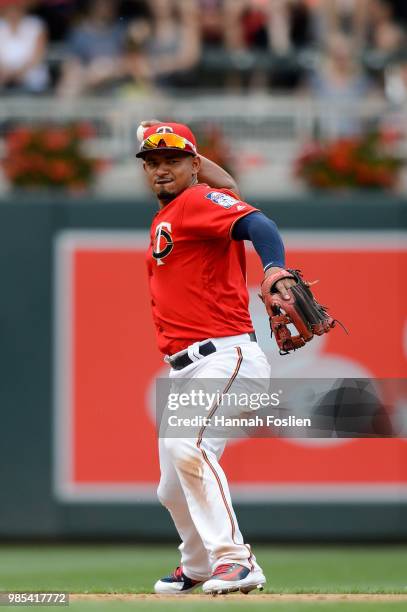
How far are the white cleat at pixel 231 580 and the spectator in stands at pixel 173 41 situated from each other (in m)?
6.73

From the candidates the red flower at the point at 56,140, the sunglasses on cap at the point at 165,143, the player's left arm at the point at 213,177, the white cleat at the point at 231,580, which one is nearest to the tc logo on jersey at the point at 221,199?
the sunglasses on cap at the point at 165,143

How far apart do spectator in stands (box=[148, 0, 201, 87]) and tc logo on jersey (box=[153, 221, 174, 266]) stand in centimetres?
592

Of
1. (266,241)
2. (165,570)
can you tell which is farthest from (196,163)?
(165,570)

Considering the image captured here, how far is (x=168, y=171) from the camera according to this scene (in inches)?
240

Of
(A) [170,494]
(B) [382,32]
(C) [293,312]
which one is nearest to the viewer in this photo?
(C) [293,312]

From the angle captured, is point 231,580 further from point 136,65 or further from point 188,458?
point 136,65

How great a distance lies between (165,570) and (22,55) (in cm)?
490

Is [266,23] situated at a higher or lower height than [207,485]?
higher

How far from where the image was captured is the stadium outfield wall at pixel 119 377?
34.7ft

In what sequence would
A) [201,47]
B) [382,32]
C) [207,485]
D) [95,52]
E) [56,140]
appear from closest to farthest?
[207,485] < [56,140] < [95,52] < [201,47] < [382,32]

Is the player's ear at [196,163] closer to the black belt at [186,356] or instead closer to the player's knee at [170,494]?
the black belt at [186,356]

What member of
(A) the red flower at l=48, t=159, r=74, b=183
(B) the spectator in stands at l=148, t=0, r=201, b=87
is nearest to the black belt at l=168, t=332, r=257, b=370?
(A) the red flower at l=48, t=159, r=74, b=183

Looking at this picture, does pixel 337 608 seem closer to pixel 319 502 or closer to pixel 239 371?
pixel 239 371

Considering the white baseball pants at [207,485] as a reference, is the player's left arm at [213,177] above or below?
above
